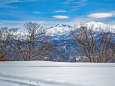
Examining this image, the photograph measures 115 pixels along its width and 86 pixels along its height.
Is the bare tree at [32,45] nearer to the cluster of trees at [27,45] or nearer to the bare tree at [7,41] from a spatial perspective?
the cluster of trees at [27,45]

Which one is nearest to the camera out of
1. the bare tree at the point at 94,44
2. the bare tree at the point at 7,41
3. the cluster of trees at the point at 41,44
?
the bare tree at the point at 94,44

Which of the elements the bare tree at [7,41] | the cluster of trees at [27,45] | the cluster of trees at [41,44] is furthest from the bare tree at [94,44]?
the bare tree at [7,41]

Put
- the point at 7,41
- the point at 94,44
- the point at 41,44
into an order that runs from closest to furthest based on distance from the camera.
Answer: the point at 94,44
the point at 41,44
the point at 7,41

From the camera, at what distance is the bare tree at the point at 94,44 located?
693 inches

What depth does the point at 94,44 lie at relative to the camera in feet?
60.3

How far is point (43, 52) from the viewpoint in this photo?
21141mm

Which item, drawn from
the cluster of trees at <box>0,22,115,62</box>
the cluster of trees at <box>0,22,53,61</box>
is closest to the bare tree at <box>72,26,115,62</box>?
the cluster of trees at <box>0,22,115,62</box>

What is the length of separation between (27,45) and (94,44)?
809 cm

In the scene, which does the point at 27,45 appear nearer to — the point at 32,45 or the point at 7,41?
the point at 32,45

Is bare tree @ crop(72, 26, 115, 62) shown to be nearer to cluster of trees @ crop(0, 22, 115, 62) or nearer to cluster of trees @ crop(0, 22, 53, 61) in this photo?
cluster of trees @ crop(0, 22, 115, 62)

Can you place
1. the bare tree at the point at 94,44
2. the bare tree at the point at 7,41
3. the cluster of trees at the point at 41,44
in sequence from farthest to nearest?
1. the bare tree at the point at 7,41
2. the cluster of trees at the point at 41,44
3. the bare tree at the point at 94,44

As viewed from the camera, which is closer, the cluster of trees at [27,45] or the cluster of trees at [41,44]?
the cluster of trees at [41,44]

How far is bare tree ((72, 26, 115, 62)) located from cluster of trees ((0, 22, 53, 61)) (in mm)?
4144

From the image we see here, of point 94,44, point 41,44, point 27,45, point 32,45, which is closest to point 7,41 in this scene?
point 27,45
